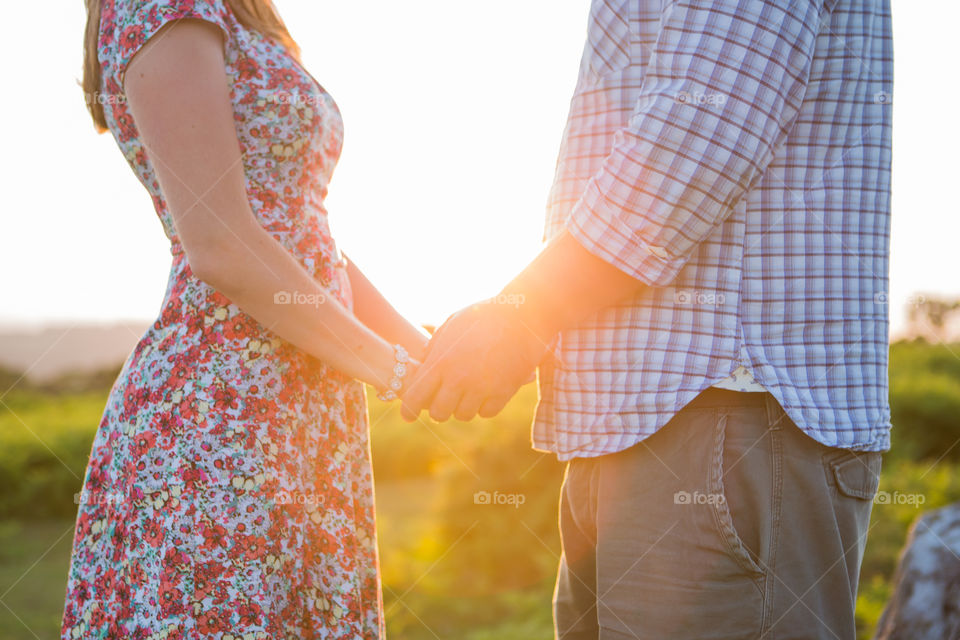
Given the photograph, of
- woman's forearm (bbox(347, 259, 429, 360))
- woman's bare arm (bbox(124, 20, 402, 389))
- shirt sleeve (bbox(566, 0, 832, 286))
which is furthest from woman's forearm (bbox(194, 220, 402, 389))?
shirt sleeve (bbox(566, 0, 832, 286))

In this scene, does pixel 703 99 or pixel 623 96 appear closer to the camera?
pixel 703 99

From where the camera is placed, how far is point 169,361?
5.10 ft

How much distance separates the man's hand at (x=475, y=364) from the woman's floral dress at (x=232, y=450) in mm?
274

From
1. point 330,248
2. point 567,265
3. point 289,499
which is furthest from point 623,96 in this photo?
point 289,499

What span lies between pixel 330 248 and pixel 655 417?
0.87 metres

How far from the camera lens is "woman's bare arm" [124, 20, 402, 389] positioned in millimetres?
1424

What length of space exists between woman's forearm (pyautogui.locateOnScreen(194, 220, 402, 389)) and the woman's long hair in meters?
0.49

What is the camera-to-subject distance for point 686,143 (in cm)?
129

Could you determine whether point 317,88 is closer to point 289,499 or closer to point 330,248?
point 330,248

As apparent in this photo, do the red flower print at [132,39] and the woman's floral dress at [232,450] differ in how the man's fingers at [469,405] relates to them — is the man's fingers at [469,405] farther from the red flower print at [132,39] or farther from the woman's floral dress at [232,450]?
the red flower print at [132,39]

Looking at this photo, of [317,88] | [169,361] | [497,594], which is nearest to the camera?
[169,361]

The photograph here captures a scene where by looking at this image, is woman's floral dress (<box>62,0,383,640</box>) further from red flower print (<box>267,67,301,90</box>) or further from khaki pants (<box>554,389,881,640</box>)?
khaki pants (<box>554,389,881,640</box>)

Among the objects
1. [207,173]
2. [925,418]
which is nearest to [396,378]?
[207,173]

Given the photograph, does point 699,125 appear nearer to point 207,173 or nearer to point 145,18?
point 207,173
